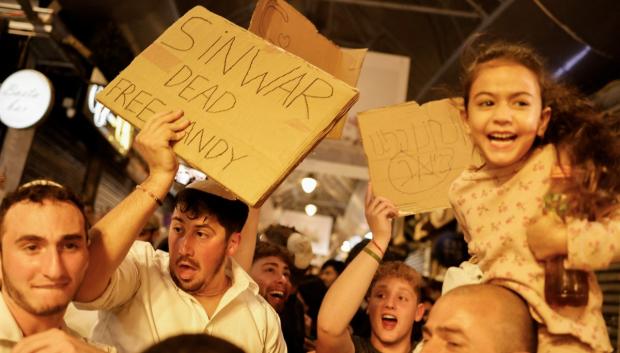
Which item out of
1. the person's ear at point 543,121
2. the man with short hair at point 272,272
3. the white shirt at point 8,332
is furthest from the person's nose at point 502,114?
the man with short hair at point 272,272

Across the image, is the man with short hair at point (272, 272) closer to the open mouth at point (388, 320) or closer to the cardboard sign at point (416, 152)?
the open mouth at point (388, 320)

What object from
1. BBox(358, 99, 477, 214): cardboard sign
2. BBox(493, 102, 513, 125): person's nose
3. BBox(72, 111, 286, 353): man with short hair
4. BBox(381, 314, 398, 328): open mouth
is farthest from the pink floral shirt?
BBox(381, 314, 398, 328): open mouth

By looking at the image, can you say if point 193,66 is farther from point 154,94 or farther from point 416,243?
point 416,243

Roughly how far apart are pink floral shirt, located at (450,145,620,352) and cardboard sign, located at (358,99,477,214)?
2.35 feet

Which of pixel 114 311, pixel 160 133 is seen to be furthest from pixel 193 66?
pixel 114 311

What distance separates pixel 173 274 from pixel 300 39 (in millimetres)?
1146

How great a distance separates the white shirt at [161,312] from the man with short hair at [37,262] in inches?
9.9

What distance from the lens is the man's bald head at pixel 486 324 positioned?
1.65m

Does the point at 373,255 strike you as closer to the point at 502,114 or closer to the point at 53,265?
the point at 502,114

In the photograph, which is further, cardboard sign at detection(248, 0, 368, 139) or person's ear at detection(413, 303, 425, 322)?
person's ear at detection(413, 303, 425, 322)

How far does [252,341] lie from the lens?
7.93 ft

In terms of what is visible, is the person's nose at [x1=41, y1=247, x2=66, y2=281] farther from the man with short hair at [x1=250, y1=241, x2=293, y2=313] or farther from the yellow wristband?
the man with short hair at [x1=250, y1=241, x2=293, y2=313]

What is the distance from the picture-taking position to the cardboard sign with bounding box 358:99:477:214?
8.58ft

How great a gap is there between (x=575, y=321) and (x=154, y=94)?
57.6 inches
